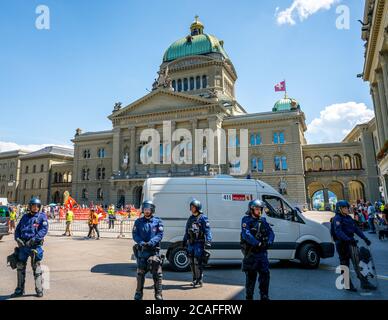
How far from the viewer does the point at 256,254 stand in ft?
17.7

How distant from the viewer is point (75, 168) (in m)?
59.3

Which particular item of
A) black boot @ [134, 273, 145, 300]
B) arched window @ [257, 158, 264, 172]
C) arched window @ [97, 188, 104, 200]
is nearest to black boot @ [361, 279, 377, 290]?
black boot @ [134, 273, 145, 300]

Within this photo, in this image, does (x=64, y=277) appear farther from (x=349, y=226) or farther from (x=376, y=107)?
(x=376, y=107)

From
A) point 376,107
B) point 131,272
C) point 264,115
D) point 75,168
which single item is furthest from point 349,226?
point 75,168

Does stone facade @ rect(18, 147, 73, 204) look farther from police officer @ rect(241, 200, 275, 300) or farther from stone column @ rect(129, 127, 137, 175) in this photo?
police officer @ rect(241, 200, 275, 300)

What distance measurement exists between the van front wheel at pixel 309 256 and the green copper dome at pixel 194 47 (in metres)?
55.3

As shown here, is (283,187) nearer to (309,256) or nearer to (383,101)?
(383,101)

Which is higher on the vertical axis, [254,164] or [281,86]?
[281,86]

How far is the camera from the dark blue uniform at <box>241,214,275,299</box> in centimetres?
532

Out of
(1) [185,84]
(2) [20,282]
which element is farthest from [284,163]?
(2) [20,282]

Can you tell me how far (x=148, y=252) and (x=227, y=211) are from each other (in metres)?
4.43

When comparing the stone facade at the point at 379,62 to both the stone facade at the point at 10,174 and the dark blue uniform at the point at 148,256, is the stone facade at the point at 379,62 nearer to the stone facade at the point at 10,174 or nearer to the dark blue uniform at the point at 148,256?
the dark blue uniform at the point at 148,256

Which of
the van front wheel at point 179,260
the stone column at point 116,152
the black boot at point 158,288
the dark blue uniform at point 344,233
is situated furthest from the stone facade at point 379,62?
the stone column at point 116,152

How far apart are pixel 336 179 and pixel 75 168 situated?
157ft
